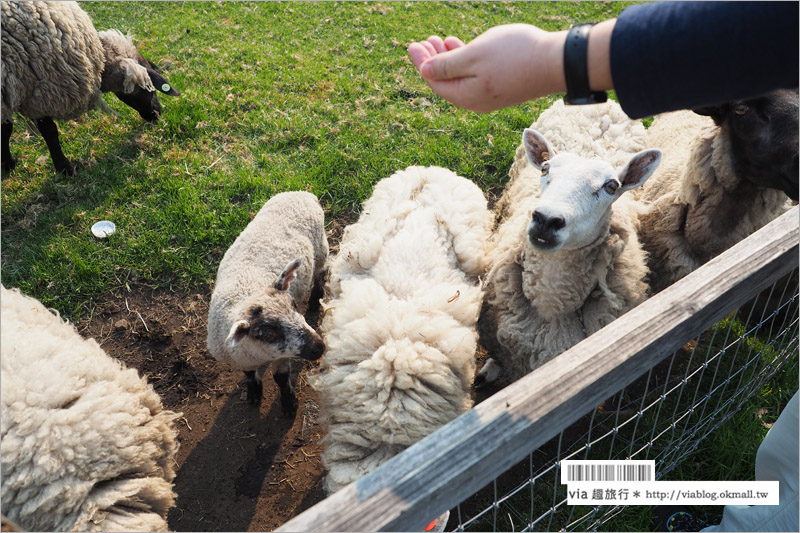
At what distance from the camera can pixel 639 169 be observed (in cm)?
300

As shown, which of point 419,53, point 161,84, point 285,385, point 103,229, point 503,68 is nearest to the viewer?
point 503,68

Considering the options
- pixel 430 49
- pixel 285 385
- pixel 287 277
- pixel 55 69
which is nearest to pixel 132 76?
pixel 55 69

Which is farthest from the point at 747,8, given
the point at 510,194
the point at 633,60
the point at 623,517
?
the point at 510,194

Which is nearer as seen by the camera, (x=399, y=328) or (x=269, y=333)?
(x=399, y=328)

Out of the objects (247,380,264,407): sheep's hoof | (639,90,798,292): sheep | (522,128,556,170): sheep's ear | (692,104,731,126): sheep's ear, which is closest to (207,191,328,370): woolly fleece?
(247,380,264,407): sheep's hoof

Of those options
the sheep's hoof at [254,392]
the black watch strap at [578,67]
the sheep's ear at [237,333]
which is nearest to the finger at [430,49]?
the black watch strap at [578,67]

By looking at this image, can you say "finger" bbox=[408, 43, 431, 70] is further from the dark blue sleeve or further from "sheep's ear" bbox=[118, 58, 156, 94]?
"sheep's ear" bbox=[118, 58, 156, 94]

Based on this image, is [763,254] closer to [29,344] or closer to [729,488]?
[729,488]

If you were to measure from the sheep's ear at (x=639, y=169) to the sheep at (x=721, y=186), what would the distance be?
29.0 inches

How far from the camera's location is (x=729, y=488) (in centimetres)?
236

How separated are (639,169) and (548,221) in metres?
0.78

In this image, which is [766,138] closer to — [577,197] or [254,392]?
[577,197]

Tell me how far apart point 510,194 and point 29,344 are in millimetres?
3581

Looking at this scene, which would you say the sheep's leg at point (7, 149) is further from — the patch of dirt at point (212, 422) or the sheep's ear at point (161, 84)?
the patch of dirt at point (212, 422)
